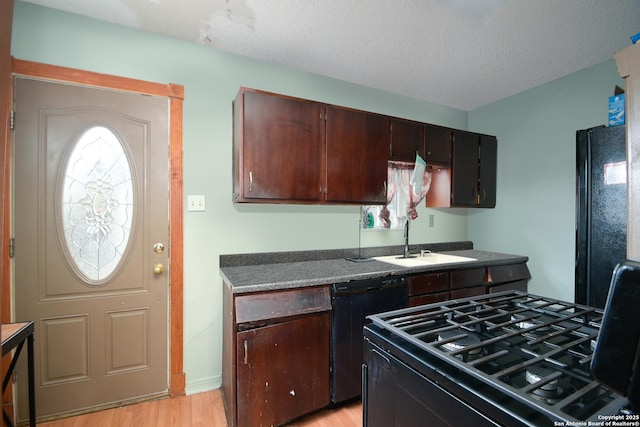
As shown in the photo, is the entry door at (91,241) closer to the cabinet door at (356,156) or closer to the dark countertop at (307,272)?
the dark countertop at (307,272)

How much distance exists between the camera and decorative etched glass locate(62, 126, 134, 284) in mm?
1889

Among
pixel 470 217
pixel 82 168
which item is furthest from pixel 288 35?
pixel 470 217

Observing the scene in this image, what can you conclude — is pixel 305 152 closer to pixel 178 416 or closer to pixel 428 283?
pixel 428 283

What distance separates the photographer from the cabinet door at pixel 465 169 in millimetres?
2846

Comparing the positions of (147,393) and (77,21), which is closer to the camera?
(77,21)

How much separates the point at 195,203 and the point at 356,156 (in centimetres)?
123

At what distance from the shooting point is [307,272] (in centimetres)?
202

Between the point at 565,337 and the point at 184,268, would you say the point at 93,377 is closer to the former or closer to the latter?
the point at 184,268

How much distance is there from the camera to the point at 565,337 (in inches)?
34.7

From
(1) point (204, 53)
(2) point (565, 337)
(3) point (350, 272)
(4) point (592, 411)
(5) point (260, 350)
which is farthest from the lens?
(1) point (204, 53)

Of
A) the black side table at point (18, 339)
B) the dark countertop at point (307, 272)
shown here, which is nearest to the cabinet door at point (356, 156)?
the dark countertop at point (307, 272)

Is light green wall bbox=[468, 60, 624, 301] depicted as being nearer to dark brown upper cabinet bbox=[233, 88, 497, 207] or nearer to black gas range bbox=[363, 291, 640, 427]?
dark brown upper cabinet bbox=[233, 88, 497, 207]

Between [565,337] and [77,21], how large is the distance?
287 cm

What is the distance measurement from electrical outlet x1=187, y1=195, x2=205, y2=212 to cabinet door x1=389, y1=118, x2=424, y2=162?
4.94 feet
